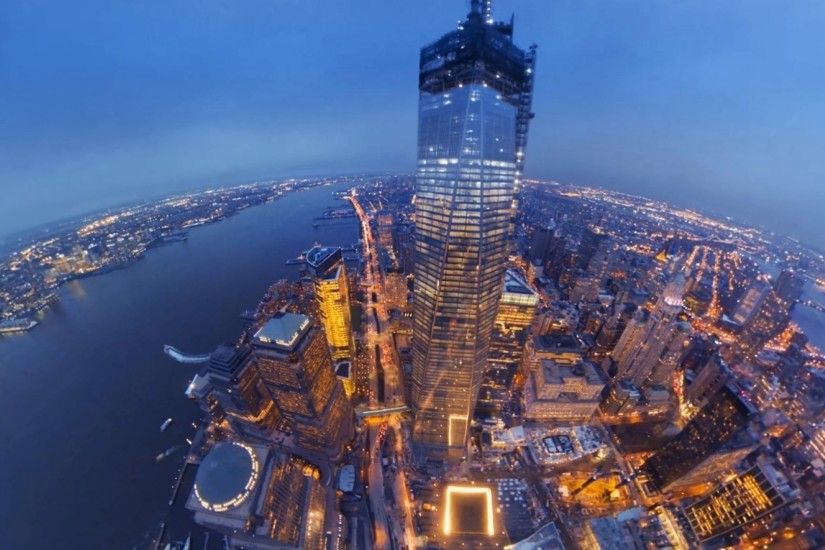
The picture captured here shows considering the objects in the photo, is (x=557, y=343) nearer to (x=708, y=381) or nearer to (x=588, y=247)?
(x=708, y=381)

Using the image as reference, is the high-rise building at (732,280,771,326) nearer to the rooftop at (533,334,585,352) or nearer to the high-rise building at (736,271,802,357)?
the high-rise building at (736,271,802,357)

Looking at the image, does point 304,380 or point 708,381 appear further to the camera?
point 708,381

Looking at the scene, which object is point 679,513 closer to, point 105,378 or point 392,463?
point 392,463

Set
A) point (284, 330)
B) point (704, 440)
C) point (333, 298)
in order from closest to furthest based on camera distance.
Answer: point (704, 440) → point (284, 330) → point (333, 298)

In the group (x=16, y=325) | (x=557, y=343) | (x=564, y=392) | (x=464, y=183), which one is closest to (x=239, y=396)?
(x=464, y=183)

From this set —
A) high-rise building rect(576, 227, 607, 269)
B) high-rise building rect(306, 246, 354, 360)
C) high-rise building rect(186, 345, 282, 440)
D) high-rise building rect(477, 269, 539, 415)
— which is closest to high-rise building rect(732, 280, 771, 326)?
high-rise building rect(576, 227, 607, 269)

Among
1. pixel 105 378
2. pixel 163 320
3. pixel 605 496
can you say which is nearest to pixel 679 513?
pixel 605 496

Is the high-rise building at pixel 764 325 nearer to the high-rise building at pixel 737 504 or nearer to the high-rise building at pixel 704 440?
the high-rise building at pixel 704 440

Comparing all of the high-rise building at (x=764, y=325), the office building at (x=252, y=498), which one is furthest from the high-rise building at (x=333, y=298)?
the high-rise building at (x=764, y=325)
